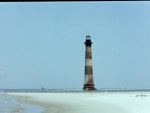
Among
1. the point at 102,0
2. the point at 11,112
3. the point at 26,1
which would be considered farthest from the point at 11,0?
the point at 11,112

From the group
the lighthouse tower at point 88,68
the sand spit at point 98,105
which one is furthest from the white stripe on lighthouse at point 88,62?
the sand spit at point 98,105

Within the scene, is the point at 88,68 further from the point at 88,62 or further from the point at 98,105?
the point at 98,105

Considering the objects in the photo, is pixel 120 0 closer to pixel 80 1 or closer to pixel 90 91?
pixel 80 1

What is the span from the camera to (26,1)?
10.0ft

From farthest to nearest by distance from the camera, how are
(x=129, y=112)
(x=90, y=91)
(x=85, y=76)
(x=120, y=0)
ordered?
(x=90, y=91) < (x=85, y=76) < (x=129, y=112) < (x=120, y=0)

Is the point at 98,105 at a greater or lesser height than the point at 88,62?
lesser

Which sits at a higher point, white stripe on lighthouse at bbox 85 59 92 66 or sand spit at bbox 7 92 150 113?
white stripe on lighthouse at bbox 85 59 92 66

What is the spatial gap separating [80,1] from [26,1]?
13.7 inches

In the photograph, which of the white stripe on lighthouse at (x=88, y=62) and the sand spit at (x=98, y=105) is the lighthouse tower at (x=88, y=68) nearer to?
the white stripe on lighthouse at (x=88, y=62)

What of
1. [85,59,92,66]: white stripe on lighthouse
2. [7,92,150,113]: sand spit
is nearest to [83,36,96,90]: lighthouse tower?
[85,59,92,66]: white stripe on lighthouse

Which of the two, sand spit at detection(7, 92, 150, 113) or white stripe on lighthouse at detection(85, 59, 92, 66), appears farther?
white stripe on lighthouse at detection(85, 59, 92, 66)

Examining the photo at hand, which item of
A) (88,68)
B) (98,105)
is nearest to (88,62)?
(88,68)

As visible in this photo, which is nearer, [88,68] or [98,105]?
[98,105]

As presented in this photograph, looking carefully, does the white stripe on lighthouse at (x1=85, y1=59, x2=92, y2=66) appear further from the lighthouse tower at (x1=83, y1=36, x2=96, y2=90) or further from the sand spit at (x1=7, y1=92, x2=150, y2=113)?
the sand spit at (x1=7, y1=92, x2=150, y2=113)
